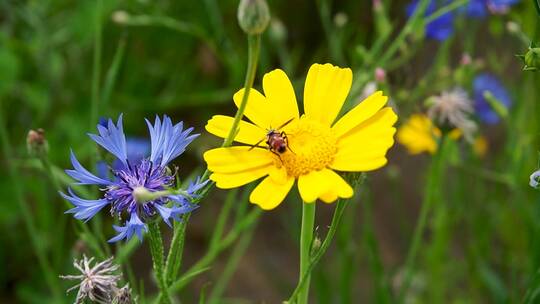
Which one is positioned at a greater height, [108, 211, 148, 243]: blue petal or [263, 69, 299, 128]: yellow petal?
[263, 69, 299, 128]: yellow petal

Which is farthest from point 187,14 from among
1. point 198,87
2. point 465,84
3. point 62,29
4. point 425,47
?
point 465,84

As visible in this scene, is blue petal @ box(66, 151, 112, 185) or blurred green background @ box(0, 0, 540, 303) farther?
blurred green background @ box(0, 0, 540, 303)

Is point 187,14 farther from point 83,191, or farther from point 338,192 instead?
point 338,192

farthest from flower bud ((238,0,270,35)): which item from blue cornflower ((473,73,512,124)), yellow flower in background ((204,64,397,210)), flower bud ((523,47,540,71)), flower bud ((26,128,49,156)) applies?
blue cornflower ((473,73,512,124))

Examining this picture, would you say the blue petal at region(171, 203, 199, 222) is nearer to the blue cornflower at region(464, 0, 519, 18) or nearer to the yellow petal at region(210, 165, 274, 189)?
the yellow petal at region(210, 165, 274, 189)

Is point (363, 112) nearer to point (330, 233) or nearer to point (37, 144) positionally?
point (330, 233)

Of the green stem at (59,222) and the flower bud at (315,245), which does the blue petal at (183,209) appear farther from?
the green stem at (59,222)
